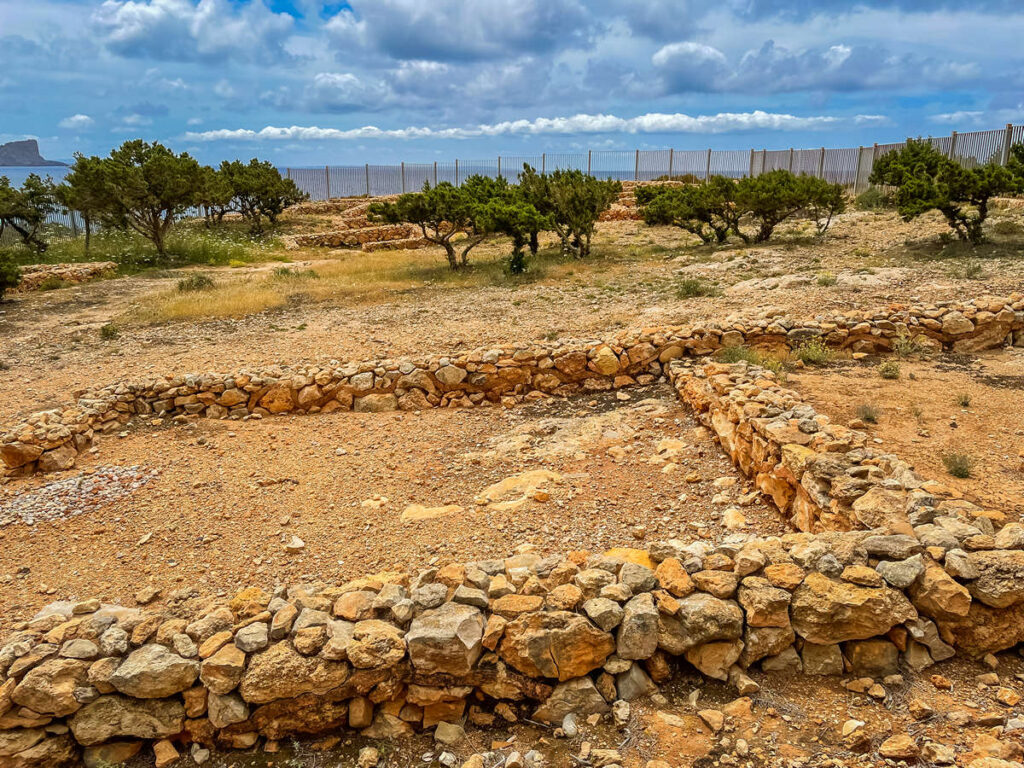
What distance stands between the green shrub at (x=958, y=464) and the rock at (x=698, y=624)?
2.65m

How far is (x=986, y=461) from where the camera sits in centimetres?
507

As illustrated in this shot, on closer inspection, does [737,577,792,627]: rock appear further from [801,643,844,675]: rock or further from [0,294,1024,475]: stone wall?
[0,294,1024,475]: stone wall

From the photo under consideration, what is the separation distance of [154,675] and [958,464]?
527 cm

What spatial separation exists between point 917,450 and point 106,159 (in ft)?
85.2

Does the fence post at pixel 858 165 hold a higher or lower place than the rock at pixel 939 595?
higher

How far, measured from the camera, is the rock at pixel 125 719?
10.1 feet

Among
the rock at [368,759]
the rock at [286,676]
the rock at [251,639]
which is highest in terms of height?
the rock at [251,639]

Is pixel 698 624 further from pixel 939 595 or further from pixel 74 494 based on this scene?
pixel 74 494

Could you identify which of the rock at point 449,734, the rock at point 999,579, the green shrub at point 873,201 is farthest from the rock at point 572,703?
the green shrub at point 873,201

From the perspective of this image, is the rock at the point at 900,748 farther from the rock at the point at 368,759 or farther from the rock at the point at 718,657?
the rock at the point at 368,759

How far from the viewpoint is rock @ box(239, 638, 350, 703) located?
305cm

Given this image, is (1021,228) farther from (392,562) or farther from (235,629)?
(235,629)

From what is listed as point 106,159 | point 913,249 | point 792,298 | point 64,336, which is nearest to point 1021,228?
point 913,249

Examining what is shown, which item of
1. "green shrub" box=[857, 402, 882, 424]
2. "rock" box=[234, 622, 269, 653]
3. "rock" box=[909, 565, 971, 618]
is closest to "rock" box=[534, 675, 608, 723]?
"rock" box=[234, 622, 269, 653]
